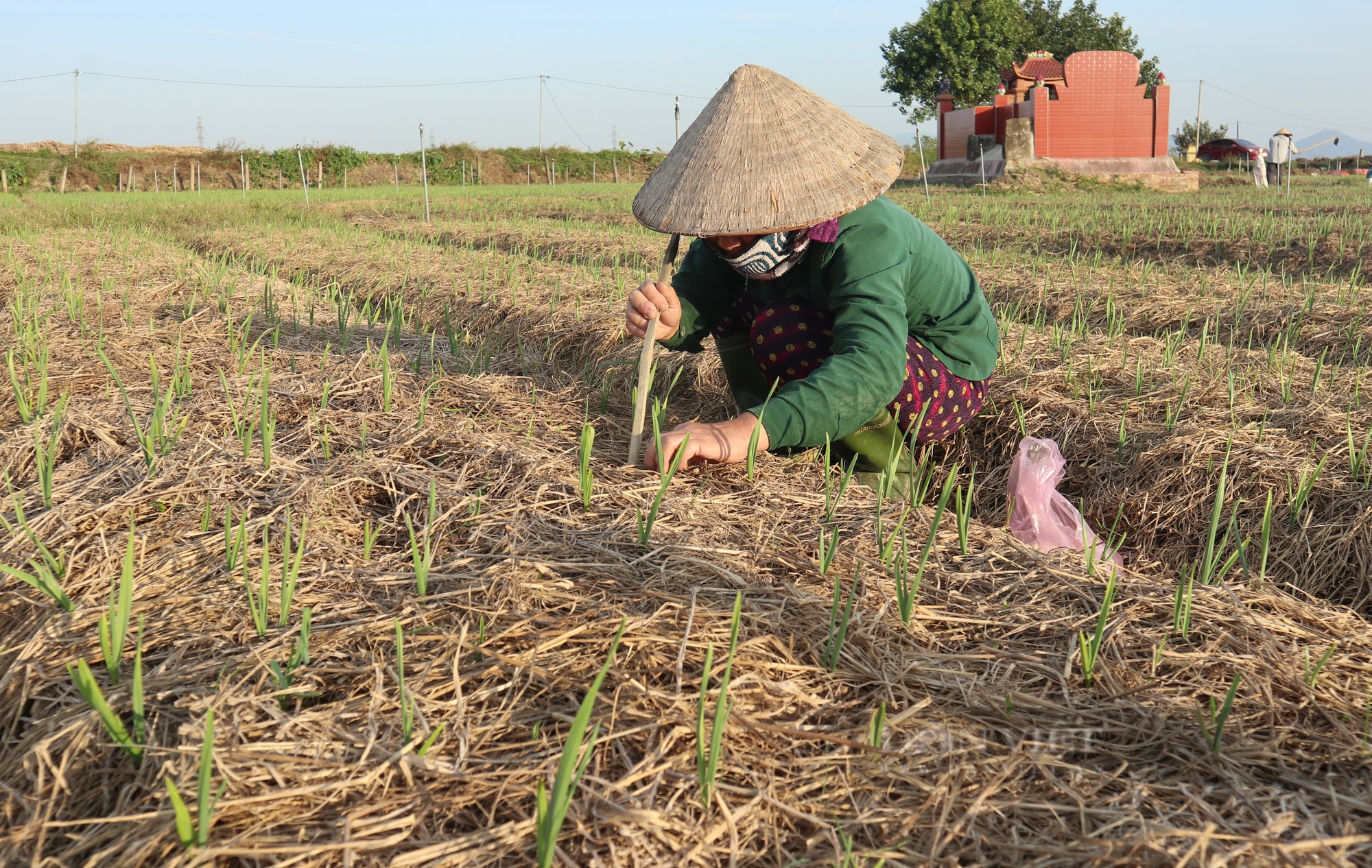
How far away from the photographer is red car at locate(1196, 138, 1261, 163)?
31.9m

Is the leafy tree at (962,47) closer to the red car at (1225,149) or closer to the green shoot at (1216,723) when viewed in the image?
the red car at (1225,149)

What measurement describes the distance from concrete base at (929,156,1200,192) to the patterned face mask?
19.0 metres

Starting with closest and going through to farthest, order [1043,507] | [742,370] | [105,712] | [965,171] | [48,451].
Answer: [105,712]
[48,451]
[1043,507]
[742,370]
[965,171]

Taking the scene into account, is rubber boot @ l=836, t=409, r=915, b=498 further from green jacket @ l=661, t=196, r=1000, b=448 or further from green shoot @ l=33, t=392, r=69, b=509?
green shoot @ l=33, t=392, r=69, b=509

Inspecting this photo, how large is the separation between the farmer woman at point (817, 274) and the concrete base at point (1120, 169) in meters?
18.9

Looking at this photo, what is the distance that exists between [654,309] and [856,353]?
490 mm

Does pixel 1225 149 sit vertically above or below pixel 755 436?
above

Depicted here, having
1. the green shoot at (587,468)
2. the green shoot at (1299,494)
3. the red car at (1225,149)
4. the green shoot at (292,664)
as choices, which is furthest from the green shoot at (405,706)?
the red car at (1225,149)

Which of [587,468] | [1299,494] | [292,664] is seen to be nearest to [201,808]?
[292,664]

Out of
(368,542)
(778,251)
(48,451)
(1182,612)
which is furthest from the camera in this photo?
(778,251)

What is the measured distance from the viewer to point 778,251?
7.00ft

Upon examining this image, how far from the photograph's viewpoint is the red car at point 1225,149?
31.9 m

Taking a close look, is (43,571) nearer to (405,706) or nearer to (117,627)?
(117,627)

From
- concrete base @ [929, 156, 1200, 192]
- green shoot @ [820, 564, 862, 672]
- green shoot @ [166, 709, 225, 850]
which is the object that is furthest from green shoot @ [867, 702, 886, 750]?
concrete base @ [929, 156, 1200, 192]
